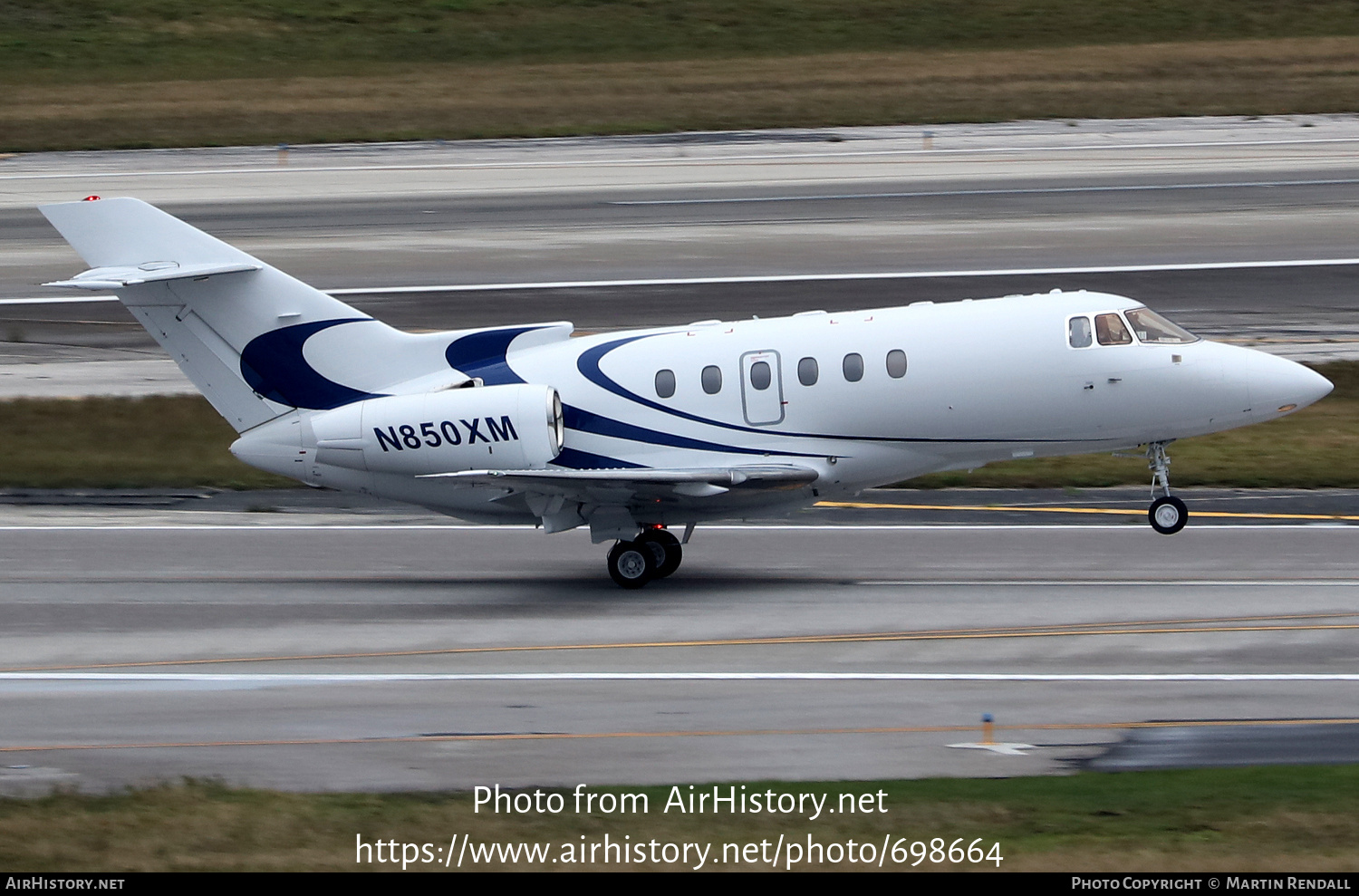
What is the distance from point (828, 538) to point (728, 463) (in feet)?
A: 9.92

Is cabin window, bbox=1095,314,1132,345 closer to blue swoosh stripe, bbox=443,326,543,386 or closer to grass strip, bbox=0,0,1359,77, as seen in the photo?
blue swoosh stripe, bbox=443,326,543,386

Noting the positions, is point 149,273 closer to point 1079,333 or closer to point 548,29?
point 1079,333

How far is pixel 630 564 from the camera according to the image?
20.6 m

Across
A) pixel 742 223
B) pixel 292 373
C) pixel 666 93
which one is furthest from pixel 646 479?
pixel 666 93

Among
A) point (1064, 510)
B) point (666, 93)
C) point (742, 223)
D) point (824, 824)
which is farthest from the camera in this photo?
point (666, 93)

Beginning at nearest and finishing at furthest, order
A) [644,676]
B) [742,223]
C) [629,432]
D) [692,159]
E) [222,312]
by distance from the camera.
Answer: [644,676], [629,432], [222,312], [742,223], [692,159]

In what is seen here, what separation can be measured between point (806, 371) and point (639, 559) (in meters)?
3.02

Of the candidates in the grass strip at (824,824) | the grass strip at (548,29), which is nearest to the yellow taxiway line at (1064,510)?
the grass strip at (824,824)

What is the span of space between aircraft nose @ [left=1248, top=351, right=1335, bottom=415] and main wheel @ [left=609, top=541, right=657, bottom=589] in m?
7.44

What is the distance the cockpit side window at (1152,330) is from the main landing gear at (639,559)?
6087 mm

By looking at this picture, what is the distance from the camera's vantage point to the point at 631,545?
20.7m

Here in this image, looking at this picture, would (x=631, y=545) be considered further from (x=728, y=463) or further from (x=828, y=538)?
(x=828, y=538)

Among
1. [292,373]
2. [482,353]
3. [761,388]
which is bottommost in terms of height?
[761,388]

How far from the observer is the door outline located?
805 inches
